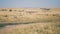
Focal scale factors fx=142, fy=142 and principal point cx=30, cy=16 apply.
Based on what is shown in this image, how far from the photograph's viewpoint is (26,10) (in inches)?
742

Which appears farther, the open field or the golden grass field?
the open field

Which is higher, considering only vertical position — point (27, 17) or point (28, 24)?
point (28, 24)

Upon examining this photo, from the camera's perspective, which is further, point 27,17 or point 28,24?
point 27,17

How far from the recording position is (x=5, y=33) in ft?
25.1

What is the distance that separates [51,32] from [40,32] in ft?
1.98

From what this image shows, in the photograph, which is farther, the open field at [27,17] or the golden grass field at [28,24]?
the open field at [27,17]

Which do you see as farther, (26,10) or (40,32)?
(26,10)

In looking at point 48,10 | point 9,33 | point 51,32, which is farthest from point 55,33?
point 48,10

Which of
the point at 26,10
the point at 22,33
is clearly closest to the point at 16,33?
the point at 22,33

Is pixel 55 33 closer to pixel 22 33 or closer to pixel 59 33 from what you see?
pixel 59 33

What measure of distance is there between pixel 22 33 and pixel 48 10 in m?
11.9

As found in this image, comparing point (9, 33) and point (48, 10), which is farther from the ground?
point (9, 33)

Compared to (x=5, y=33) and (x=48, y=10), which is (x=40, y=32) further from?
(x=48, y=10)

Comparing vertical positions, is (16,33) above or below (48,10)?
above
